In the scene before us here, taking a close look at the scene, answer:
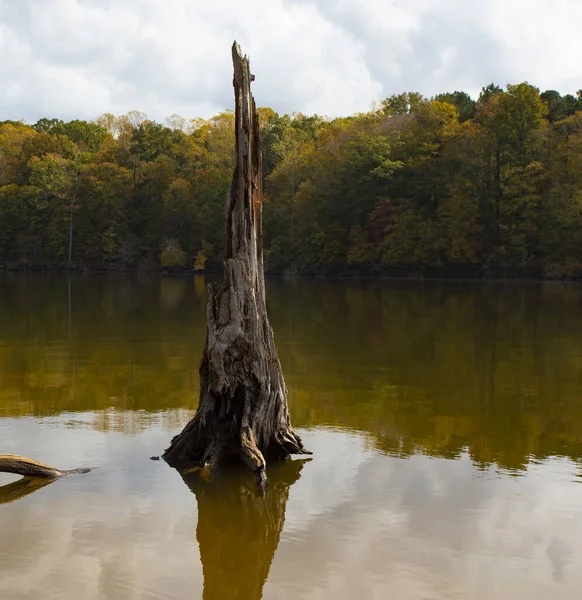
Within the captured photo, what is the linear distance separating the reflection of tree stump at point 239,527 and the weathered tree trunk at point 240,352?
1.44 ft

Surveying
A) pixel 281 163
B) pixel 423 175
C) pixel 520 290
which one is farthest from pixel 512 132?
pixel 281 163

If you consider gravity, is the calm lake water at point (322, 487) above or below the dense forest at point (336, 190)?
below

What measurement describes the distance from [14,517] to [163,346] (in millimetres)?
12471

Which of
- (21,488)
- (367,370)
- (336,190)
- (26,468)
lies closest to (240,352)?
(26,468)

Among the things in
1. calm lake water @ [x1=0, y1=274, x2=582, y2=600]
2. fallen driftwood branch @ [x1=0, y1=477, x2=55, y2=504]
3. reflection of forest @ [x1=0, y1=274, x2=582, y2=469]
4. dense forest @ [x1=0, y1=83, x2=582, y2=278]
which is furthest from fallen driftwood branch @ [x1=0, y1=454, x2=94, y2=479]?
dense forest @ [x1=0, y1=83, x2=582, y2=278]

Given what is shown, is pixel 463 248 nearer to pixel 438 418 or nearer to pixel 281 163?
pixel 281 163

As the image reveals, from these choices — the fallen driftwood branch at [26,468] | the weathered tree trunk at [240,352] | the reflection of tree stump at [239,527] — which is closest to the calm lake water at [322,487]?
the reflection of tree stump at [239,527]

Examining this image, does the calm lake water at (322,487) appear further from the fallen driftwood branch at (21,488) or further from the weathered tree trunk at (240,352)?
the weathered tree trunk at (240,352)

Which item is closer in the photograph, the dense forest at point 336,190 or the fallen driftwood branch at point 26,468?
the fallen driftwood branch at point 26,468

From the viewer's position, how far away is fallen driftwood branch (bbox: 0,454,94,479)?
26.2ft

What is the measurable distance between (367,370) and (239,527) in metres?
9.39

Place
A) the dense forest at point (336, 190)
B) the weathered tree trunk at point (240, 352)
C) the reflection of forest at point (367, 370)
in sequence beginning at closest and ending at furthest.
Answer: the weathered tree trunk at point (240, 352)
the reflection of forest at point (367, 370)
the dense forest at point (336, 190)

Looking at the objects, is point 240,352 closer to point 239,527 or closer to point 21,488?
point 239,527

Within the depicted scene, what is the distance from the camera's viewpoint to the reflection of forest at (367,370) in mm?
11281
